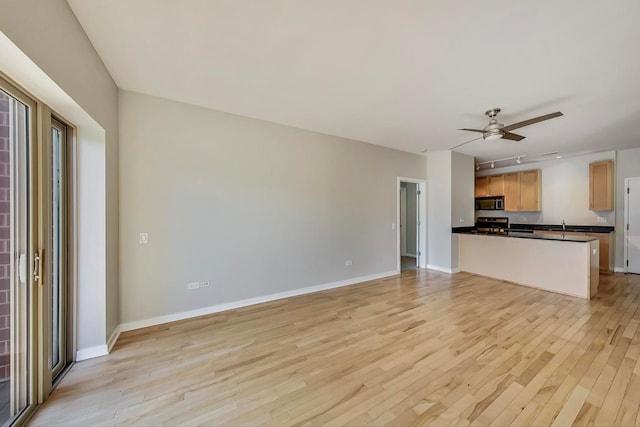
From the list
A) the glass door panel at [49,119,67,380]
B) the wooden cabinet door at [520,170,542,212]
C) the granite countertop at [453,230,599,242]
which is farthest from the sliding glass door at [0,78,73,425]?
the wooden cabinet door at [520,170,542,212]

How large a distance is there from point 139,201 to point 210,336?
177 cm

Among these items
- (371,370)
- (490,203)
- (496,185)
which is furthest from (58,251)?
(496,185)

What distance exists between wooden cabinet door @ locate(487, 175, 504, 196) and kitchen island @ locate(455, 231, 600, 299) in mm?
2426

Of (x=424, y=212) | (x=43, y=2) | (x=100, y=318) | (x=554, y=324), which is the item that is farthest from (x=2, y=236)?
(x=424, y=212)

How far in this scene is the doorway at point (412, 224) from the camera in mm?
5824

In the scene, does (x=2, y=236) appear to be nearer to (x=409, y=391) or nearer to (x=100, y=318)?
(x=100, y=318)

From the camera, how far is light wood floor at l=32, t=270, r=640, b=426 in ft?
5.48

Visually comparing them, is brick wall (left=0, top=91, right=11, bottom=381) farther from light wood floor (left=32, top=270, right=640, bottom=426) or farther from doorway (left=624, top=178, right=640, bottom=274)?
doorway (left=624, top=178, right=640, bottom=274)

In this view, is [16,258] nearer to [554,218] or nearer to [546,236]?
[546,236]

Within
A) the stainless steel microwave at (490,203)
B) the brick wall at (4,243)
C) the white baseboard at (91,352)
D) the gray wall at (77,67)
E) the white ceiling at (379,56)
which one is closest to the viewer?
the gray wall at (77,67)

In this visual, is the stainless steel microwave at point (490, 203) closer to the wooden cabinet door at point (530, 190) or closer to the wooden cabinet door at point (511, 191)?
the wooden cabinet door at point (511, 191)

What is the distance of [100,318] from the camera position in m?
2.34

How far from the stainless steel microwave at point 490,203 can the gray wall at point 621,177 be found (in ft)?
6.73

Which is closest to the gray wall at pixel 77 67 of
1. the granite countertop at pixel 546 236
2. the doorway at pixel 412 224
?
the doorway at pixel 412 224
